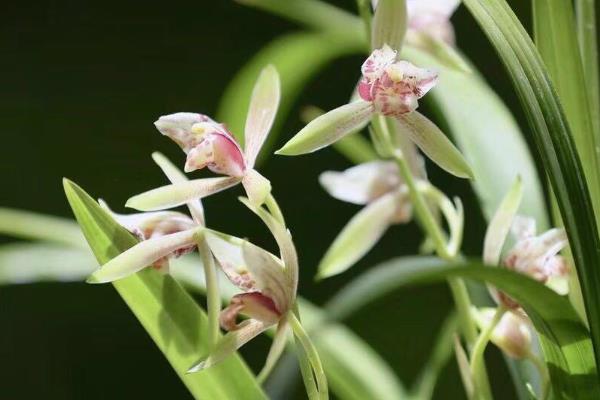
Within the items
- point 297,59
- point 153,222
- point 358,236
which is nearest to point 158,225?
point 153,222

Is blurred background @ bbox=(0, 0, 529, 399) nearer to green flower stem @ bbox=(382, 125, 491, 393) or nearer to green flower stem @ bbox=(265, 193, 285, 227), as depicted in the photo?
green flower stem @ bbox=(382, 125, 491, 393)

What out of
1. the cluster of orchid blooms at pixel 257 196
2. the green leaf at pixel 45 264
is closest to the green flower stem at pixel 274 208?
the cluster of orchid blooms at pixel 257 196

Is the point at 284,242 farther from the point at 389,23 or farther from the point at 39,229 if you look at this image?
the point at 39,229

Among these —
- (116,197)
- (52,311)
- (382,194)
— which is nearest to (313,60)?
(382,194)

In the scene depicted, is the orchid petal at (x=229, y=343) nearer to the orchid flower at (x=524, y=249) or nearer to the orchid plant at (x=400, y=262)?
the orchid plant at (x=400, y=262)

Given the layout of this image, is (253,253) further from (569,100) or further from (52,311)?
(52,311)

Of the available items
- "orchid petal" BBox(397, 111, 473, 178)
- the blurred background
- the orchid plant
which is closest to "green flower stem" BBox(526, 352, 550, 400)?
the orchid plant

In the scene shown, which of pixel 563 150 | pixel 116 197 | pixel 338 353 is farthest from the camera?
pixel 116 197
